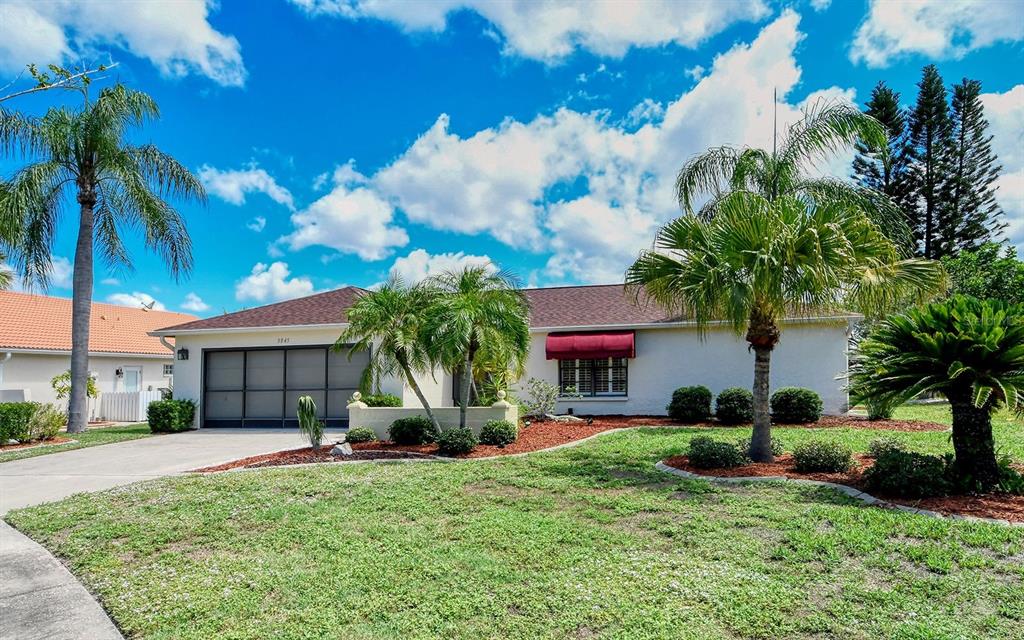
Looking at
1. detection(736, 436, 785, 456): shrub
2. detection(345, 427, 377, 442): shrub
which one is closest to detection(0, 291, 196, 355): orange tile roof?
detection(345, 427, 377, 442): shrub

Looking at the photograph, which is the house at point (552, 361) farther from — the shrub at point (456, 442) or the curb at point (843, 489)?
the curb at point (843, 489)

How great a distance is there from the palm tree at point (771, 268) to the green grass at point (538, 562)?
289cm

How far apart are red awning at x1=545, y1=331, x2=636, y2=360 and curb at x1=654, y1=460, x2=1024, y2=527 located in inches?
344

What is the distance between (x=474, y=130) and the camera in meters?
17.8

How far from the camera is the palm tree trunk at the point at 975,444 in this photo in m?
7.24

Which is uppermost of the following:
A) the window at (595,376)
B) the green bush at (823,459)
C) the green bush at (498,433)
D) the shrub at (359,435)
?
the window at (595,376)

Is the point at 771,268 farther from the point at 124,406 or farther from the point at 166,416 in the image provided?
the point at 124,406

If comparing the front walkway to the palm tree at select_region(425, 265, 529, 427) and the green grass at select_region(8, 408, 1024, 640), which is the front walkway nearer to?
the green grass at select_region(8, 408, 1024, 640)

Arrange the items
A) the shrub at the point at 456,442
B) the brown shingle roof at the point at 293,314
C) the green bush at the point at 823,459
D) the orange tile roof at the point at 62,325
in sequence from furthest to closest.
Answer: the orange tile roof at the point at 62,325
the brown shingle roof at the point at 293,314
the shrub at the point at 456,442
the green bush at the point at 823,459

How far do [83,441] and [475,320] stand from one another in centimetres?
1263

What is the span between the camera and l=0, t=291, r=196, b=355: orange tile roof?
23.3 metres

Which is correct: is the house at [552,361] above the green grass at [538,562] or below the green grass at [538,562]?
above

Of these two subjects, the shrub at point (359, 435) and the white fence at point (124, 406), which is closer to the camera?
the shrub at point (359, 435)

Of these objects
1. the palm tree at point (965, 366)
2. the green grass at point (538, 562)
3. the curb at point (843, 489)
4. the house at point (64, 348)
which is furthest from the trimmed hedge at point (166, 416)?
the palm tree at point (965, 366)
